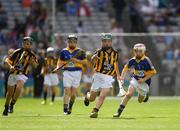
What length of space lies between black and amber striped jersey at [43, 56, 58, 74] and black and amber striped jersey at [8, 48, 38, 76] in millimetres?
9689

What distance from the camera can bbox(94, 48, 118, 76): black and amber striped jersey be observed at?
23578 mm

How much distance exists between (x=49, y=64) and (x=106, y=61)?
1117 centimetres

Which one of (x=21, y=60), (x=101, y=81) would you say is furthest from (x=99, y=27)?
(x=101, y=81)

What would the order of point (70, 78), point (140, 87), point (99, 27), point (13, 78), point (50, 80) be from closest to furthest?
point (140, 87) < point (13, 78) < point (70, 78) < point (50, 80) < point (99, 27)

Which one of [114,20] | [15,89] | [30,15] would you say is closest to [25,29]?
[30,15]

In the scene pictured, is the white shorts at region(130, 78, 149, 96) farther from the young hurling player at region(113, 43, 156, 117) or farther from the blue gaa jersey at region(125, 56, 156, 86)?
the blue gaa jersey at region(125, 56, 156, 86)

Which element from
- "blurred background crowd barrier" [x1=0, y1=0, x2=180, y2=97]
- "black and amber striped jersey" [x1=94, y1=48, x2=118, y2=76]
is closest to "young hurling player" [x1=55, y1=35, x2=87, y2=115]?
"black and amber striped jersey" [x1=94, y1=48, x2=118, y2=76]

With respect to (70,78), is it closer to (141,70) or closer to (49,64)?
(141,70)

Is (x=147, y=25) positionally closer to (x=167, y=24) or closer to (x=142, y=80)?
(x=167, y=24)

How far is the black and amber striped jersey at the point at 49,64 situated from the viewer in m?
34.3

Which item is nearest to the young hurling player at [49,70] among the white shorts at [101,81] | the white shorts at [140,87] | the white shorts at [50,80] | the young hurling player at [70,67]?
the white shorts at [50,80]

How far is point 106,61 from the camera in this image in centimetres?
2361

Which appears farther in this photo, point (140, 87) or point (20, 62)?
point (20, 62)

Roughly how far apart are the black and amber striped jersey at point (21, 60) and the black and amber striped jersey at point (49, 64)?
31.8 feet
